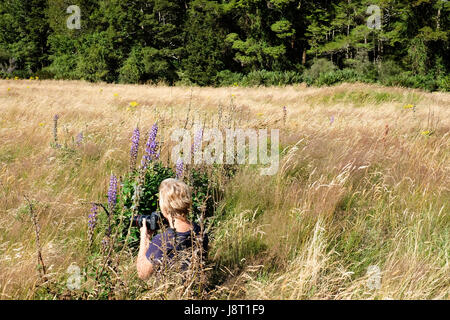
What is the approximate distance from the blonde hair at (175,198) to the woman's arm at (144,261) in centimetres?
19

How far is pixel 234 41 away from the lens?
100ft

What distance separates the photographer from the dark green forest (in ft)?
84.9

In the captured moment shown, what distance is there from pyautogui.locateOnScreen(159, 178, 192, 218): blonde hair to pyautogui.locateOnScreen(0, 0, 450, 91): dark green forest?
2043 centimetres

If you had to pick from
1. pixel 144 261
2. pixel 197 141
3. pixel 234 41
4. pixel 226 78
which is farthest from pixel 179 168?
pixel 234 41

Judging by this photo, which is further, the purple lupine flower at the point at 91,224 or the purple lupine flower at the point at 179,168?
the purple lupine flower at the point at 179,168

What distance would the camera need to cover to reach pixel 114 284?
1.83m

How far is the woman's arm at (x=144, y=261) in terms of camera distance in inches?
81.0

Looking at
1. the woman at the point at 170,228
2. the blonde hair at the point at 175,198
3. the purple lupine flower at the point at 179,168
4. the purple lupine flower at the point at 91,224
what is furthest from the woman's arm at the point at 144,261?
the purple lupine flower at the point at 179,168

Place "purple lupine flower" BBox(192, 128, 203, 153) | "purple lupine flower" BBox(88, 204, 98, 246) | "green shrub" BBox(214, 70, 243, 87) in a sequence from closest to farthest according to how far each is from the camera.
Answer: "purple lupine flower" BBox(88, 204, 98, 246)
"purple lupine flower" BBox(192, 128, 203, 153)
"green shrub" BBox(214, 70, 243, 87)

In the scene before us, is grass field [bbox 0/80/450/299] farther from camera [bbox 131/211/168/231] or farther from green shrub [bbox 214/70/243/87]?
green shrub [bbox 214/70/243/87]

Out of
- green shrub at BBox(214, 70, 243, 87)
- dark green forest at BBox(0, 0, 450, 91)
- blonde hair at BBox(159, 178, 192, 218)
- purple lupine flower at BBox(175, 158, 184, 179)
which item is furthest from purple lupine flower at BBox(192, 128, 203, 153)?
green shrub at BBox(214, 70, 243, 87)

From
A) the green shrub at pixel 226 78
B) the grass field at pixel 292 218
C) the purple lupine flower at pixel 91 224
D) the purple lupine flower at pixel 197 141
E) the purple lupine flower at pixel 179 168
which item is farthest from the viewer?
the green shrub at pixel 226 78

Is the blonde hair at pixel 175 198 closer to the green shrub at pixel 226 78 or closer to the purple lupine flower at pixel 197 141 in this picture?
the purple lupine flower at pixel 197 141

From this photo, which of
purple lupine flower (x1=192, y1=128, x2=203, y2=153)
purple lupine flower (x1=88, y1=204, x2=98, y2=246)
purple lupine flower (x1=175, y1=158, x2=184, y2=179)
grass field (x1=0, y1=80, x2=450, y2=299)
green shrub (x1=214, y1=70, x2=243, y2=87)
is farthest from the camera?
green shrub (x1=214, y1=70, x2=243, y2=87)
